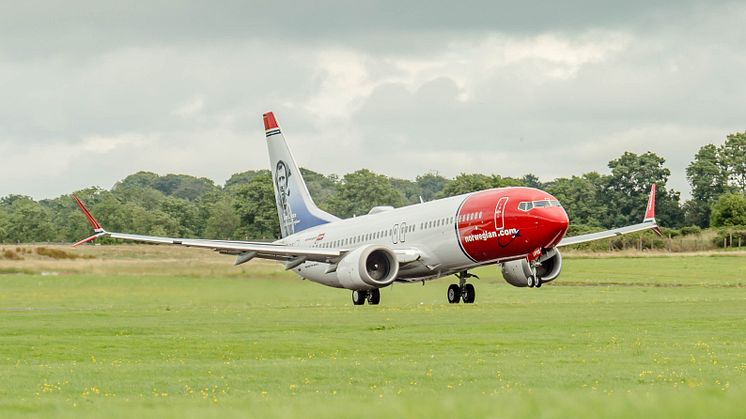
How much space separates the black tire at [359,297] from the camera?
60344 mm

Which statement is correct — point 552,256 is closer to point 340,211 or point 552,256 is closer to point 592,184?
point 340,211

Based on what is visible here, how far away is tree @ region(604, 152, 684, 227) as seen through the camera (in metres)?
182

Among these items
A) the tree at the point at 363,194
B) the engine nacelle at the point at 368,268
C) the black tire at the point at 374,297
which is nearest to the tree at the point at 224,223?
the tree at the point at 363,194

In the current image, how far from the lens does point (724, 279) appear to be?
88.8 m

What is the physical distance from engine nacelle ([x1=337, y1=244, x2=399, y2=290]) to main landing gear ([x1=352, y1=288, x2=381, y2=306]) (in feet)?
3.13

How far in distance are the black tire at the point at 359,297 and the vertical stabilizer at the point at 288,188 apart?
35.8 feet

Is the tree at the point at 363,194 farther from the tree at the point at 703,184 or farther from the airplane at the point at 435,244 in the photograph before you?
the airplane at the point at 435,244

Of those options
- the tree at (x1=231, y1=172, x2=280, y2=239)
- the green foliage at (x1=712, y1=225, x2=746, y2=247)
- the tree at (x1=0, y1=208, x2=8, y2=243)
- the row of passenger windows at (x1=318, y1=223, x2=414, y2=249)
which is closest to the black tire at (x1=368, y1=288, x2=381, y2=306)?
the row of passenger windows at (x1=318, y1=223, x2=414, y2=249)

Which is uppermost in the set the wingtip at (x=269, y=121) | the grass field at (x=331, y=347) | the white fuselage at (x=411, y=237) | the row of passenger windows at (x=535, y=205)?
Answer: the wingtip at (x=269, y=121)

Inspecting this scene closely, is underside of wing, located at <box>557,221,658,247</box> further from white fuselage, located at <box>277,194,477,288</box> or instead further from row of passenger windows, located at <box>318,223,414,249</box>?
row of passenger windows, located at <box>318,223,414,249</box>

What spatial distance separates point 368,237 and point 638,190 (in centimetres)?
12860

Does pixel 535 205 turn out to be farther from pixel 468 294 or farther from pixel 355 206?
pixel 355 206

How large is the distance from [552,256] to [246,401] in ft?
127

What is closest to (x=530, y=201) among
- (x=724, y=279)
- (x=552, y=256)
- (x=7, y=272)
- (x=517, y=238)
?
(x=517, y=238)
